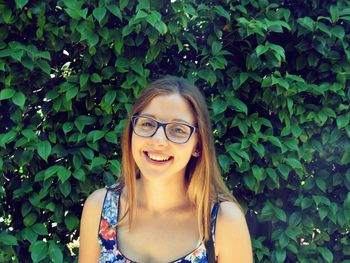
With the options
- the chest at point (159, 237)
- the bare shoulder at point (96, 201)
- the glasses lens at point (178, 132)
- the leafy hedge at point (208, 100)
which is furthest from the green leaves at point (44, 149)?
the glasses lens at point (178, 132)

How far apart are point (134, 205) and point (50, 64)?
3.40ft

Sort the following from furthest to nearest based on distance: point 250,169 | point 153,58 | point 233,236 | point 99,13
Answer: point 250,169, point 153,58, point 99,13, point 233,236

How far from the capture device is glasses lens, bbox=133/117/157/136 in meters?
2.11

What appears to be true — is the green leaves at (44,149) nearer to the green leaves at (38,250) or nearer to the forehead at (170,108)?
the green leaves at (38,250)

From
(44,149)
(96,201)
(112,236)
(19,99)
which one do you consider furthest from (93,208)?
(19,99)

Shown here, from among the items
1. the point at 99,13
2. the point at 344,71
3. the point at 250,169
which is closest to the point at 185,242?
the point at 250,169

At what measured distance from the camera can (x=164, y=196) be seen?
2324mm

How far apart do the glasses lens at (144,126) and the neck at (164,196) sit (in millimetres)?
291

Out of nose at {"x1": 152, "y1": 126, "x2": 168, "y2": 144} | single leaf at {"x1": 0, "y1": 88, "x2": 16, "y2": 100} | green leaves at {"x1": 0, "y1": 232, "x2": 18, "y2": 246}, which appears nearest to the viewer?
nose at {"x1": 152, "y1": 126, "x2": 168, "y2": 144}

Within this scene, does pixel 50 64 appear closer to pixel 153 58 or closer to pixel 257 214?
pixel 153 58

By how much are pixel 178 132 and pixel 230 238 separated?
547 millimetres

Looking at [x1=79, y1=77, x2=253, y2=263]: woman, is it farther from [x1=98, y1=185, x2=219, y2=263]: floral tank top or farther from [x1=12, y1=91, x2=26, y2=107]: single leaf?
[x1=12, y1=91, x2=26, y2=107]: single leaf

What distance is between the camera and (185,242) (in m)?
2.24

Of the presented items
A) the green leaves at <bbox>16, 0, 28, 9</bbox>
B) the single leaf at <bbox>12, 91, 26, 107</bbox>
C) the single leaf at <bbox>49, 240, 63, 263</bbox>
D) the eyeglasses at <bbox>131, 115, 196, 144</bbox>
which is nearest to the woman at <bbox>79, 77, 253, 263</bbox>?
the eyeglasses at <bbox>131, 115, 196, 144</bbox>
